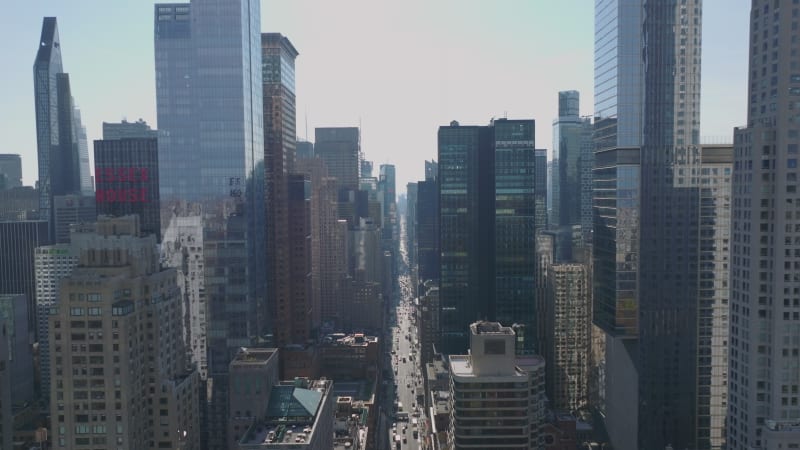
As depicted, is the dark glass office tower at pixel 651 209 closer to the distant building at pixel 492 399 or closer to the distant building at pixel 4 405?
the distant building at pixel 492 399

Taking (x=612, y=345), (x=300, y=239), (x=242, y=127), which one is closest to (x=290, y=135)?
(x=300, y=239)

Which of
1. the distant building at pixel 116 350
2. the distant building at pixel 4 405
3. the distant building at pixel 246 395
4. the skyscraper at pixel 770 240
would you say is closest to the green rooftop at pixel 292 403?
the distant building at pixel 246 395

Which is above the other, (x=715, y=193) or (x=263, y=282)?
(x=715, y=193)

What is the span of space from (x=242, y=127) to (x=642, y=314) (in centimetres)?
8715

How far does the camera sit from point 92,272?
76875 mm

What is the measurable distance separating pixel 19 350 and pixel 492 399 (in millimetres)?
150618

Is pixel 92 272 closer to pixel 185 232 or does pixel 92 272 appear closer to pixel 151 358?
pixel 151 358

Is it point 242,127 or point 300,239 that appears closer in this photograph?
point 242,127

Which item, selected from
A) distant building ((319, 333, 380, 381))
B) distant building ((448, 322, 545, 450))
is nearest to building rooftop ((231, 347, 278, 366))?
distant building ((448, 322, 545, 450))

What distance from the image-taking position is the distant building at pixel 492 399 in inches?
3526

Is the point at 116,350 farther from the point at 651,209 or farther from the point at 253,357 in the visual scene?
the point at 651,209

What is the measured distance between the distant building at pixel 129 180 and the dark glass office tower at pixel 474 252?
78.7 metres

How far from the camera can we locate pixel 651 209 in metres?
126

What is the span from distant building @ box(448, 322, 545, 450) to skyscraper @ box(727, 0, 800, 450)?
27118 mm
